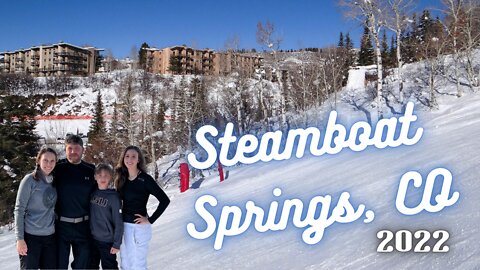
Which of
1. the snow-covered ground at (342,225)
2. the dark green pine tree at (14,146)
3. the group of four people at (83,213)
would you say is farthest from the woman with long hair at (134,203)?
the dark green pine tree at (14,146)

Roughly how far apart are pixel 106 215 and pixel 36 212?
2.09 ft

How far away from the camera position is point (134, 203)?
441 cm

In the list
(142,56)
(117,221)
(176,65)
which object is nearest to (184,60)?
(176,65)

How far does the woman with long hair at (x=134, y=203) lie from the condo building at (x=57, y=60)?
4012 inches

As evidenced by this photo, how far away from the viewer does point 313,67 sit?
40.6 m

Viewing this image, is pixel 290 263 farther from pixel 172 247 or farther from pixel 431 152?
pixel 431 152

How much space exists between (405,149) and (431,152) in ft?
3.13


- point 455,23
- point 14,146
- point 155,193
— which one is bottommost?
point 14,146

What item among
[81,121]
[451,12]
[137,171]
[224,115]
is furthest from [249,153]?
[81,121]

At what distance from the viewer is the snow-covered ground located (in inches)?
189

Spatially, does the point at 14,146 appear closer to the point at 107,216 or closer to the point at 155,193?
the point at 107,216

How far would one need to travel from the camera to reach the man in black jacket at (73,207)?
4376mm

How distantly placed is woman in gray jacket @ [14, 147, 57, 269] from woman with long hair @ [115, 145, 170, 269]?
2.07 ft

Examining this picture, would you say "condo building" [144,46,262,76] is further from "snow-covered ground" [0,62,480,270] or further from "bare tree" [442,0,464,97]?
"snow-covered ground" [0,62,480,270]
